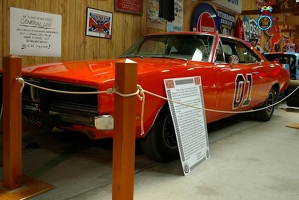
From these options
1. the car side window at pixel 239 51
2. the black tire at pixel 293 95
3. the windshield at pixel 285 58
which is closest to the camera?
the car side window at pixel 239 51

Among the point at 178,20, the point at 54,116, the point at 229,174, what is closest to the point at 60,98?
the point at 54,116

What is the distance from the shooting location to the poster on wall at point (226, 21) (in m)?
8.91

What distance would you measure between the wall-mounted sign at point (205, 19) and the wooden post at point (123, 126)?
6.04m

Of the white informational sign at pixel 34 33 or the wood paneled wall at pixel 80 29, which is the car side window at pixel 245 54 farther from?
the white informational sign at pixel 34 33

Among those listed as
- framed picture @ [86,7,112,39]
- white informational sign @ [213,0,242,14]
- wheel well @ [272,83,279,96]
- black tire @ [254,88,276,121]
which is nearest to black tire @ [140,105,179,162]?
framed picture @ [86,7,112,39]

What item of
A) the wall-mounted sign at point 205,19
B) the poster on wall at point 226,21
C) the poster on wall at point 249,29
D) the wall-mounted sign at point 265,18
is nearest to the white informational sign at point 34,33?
the wall-mounted sign at point 205,19

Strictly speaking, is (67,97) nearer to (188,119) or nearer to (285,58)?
(188,119)

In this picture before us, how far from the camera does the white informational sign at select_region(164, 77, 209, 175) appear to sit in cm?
285

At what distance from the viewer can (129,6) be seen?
18.5ft

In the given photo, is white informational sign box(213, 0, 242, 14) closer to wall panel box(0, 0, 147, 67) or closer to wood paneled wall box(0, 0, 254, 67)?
wood paneled wall box(0, 0, 254, 67)

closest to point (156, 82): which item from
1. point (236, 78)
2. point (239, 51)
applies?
point (236, 78)

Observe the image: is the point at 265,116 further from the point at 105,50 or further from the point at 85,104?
the point at 85,104

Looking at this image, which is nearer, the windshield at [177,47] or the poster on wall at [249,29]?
the windshield at [177,47]

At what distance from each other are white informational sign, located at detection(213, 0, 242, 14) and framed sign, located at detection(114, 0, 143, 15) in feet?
10.8
